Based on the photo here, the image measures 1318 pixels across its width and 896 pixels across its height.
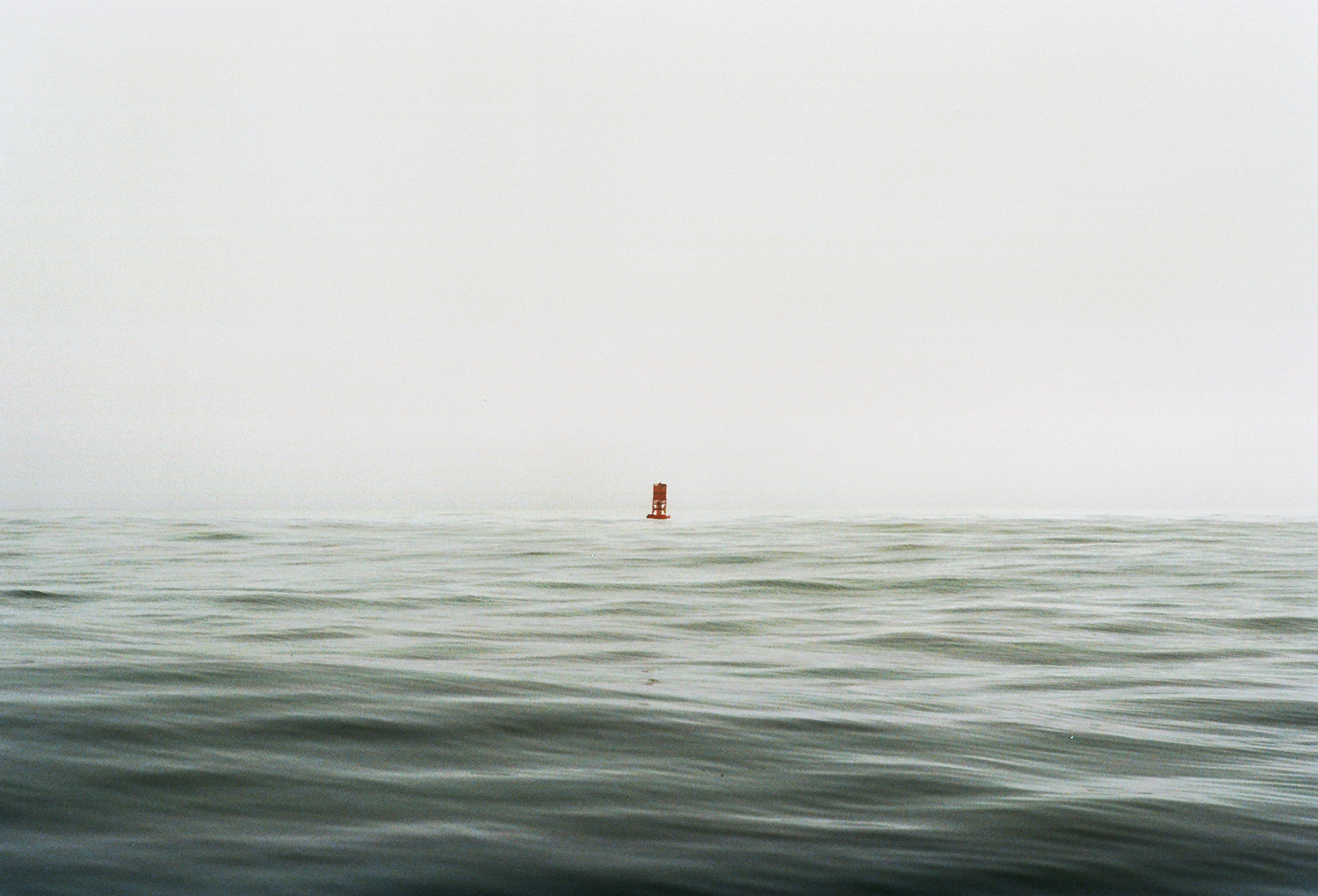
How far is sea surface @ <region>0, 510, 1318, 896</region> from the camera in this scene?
11.1 feet

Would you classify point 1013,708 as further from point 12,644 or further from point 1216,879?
point 12,644

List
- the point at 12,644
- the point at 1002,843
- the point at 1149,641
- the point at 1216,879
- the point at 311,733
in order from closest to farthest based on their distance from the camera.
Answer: the point at 1216,879 < the point at 1002,843 < the point at 311,733 < the point at 12,644 < the point at 1149,641

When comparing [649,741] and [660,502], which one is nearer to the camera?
[649,741]

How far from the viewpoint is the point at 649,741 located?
4.95m

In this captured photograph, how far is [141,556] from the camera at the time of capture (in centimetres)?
1539

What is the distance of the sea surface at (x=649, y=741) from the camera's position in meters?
3.37

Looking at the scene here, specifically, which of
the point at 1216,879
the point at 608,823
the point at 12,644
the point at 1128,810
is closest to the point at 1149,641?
the point at 1128,810

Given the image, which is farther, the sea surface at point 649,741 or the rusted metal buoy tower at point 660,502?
the rusted metal buoy tower at point 660,502

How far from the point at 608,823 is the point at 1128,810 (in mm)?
1917

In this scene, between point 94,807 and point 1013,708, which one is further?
point 1013,708

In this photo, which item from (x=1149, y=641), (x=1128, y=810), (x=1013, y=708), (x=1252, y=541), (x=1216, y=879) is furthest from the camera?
(x=1252, y=541)

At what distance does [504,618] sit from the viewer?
9461 millimetres

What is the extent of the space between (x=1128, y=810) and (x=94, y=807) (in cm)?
366

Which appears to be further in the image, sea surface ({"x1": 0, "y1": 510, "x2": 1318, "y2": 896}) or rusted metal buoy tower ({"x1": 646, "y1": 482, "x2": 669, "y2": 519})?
rusted metal buoy tower ({"x1": 646, "y1": 482, "x2": 669, "y2": 519})
